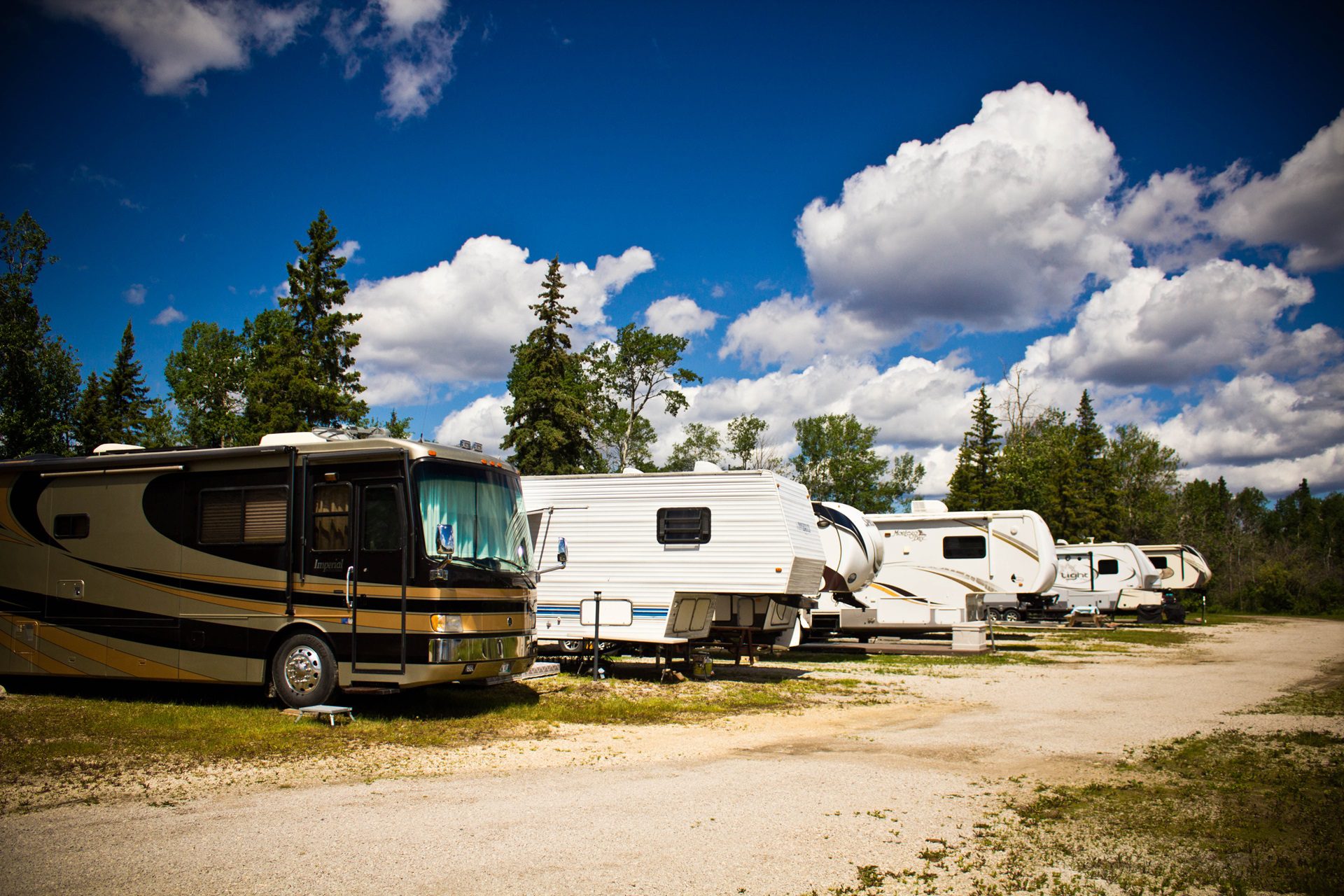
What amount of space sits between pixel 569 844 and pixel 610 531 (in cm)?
902

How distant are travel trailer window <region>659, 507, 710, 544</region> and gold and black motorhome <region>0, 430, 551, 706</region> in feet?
10.9

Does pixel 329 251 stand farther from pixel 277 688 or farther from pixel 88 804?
pixel 88 804

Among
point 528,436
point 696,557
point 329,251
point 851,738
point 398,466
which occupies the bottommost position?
point 851,738

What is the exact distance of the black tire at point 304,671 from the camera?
976 centimetres

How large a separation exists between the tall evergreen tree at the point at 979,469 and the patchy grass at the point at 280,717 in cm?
4634

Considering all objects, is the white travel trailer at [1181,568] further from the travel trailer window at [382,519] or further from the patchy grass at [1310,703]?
the travel trailer window at [382,519]

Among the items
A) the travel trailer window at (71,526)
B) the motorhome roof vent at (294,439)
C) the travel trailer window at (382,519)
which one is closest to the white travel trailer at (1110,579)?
the travel trailer window at (382,519)

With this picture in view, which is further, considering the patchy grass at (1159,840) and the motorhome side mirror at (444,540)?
the motorhome side mirror at (444,540)

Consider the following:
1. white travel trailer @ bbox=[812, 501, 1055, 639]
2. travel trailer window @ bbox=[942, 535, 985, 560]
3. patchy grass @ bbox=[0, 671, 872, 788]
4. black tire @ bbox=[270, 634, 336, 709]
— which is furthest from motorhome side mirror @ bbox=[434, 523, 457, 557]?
travel trailer window @ bbox=[942, 535, 985, 560]

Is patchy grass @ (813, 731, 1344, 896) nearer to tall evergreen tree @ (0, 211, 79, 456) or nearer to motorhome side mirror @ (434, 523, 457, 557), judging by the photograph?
motorhome side mirror @ (434, 523, 457, 557)

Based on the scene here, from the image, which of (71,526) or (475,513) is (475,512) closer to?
(475,513)

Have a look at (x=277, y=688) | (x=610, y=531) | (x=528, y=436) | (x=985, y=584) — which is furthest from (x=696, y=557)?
(x=528, y=436)

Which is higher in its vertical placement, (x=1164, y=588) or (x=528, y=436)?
(x=528, y=436)

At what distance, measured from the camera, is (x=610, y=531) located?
14.4m
